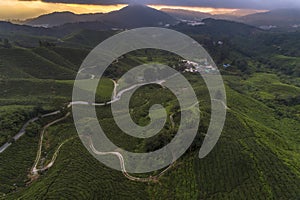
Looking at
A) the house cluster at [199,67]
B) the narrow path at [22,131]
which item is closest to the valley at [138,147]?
the narrow path at [22,131]

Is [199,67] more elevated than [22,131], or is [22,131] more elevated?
[22,131]

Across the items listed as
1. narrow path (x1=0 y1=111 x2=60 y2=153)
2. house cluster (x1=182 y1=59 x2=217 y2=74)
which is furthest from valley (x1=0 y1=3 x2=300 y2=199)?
house cluster (x1=182 y1=59 x2=217 y2=74)

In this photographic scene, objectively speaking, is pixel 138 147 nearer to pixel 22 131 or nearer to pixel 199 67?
pixel 22 131

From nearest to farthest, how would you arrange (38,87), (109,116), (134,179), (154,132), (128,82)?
(134,179), (154,132), (109,116), (38,87), (128,82)

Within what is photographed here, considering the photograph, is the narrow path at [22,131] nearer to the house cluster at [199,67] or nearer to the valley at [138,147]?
the valley at [138,147]

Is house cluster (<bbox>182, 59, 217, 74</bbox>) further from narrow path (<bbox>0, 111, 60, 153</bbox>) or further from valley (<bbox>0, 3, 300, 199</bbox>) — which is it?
narrow path (<bbox>0, 111, 60, 153</bbox>)

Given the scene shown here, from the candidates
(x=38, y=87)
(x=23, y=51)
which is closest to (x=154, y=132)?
(x=38, y=87)

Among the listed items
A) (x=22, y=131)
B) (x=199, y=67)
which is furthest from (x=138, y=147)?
(x=199, y=67)

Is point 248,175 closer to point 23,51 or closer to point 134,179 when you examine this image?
point 134,179
